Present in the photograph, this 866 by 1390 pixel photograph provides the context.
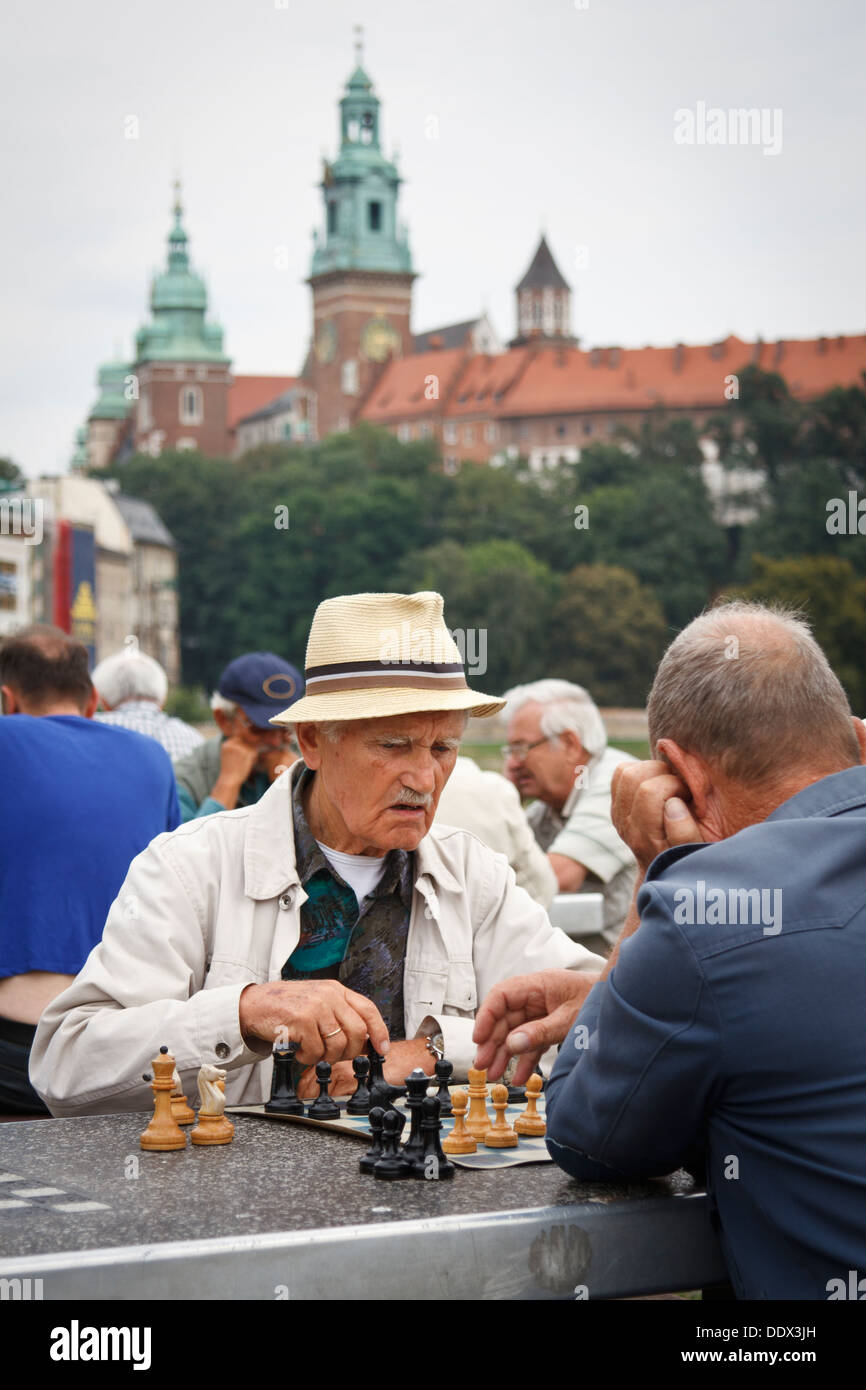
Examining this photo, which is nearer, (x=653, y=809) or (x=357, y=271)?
(x=653, y=809)

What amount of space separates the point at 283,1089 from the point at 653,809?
0.78m

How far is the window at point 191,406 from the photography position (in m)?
129

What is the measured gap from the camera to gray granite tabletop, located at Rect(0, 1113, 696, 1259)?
2244 mm

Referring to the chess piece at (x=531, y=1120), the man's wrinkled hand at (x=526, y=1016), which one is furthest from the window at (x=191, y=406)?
the chess piece at (x=531, y=1120)

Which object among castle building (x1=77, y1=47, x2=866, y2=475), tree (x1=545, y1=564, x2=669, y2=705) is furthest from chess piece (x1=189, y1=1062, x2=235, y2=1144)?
castle building (x1=77, y1=47, x2=866, y2=475)

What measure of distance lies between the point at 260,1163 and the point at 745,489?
94967 millimetres

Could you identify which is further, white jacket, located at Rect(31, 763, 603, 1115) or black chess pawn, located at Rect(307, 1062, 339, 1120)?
white jacket, located at Rect(31, 763, 603, 1115)

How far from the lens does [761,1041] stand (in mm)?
2299

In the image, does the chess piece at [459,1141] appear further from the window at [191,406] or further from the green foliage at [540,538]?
the window at [191,406]

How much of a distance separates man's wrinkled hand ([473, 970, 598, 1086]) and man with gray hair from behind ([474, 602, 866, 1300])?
605 mm

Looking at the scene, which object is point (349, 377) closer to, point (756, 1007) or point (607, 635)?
point (607, 635)

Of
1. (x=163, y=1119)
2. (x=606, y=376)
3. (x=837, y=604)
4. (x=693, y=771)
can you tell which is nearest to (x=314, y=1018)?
(x=163, y=1119)

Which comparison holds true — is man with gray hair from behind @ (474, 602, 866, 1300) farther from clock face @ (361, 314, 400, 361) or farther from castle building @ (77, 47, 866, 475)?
clock face @ (361, 314, 400, 361)

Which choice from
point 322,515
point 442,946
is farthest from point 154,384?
point 442,946
